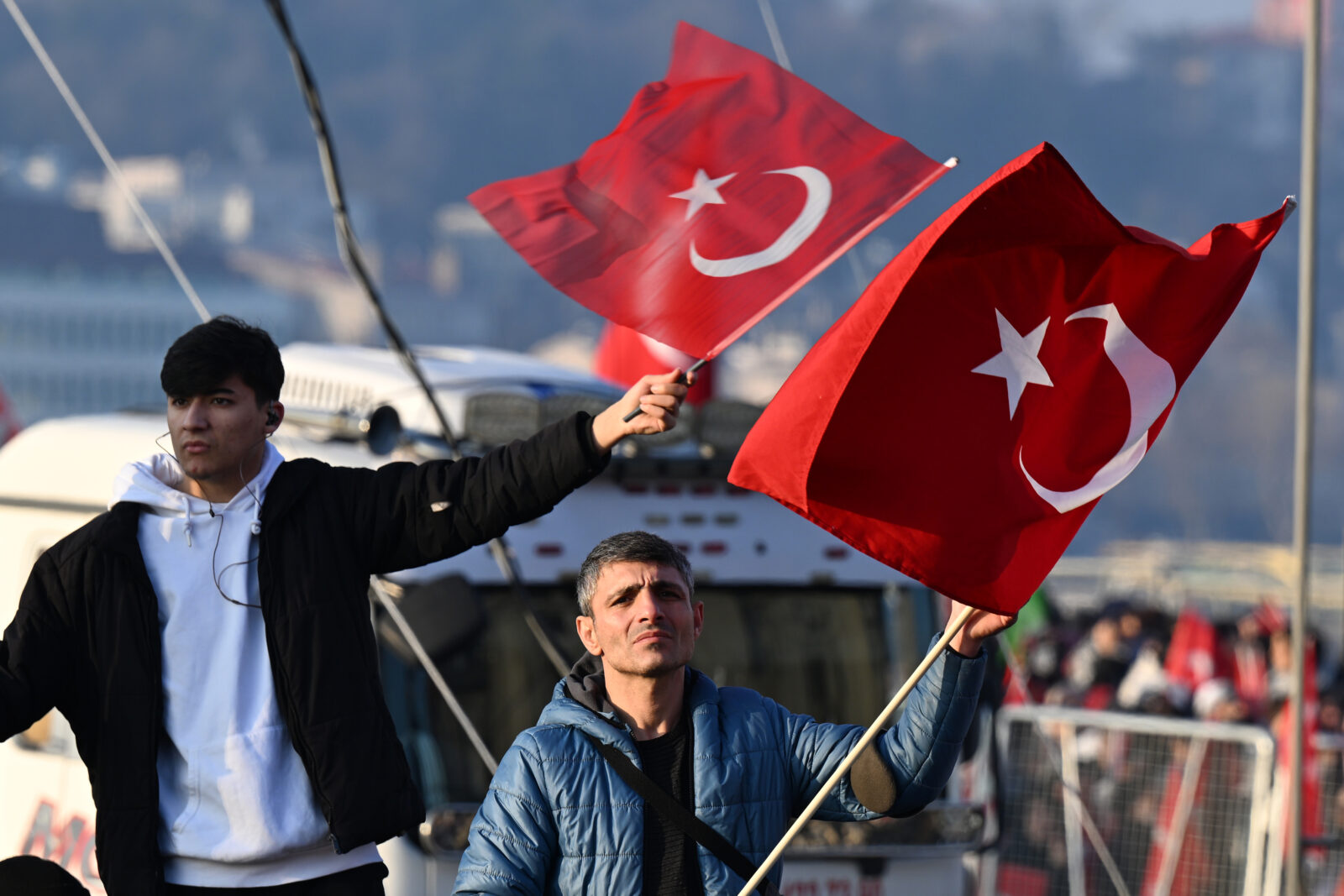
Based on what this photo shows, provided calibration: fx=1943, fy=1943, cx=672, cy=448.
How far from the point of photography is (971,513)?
11.8 ft

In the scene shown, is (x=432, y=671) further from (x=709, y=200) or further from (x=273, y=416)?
(x=273, y=416)

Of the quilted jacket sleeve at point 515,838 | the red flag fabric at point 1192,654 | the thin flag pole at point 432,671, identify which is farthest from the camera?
the red flag fabric at point 1192,654

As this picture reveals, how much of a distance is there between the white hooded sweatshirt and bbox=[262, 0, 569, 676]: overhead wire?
62.0 inches

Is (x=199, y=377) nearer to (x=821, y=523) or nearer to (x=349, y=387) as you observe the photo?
(x=821, y=523)

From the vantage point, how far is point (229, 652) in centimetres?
338

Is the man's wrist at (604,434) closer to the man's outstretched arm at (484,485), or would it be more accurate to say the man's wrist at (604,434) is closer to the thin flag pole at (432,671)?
the man's outstretched arm at (484,485)

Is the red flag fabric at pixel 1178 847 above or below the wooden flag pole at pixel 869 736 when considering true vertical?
below

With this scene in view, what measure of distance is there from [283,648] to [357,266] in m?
2.51

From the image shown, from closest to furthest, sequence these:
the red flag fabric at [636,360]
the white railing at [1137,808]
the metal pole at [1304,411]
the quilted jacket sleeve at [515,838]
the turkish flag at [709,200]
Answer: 1. the quilted jacket sleeve at [515,838]
2. the turkish flag at [709,200]
3. the metal pole at [1304,411]
4. the white railing at [1137,808]
5. the red flag fabric at [636,360]

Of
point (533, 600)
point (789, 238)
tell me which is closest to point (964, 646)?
point (789, 238)

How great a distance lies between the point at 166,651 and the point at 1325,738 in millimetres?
6961

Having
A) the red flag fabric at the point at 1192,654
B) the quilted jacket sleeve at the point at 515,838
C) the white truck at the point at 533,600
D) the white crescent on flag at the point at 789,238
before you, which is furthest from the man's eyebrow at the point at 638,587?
the red flag fabric at the point at 1192,654

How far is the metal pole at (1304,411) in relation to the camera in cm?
496

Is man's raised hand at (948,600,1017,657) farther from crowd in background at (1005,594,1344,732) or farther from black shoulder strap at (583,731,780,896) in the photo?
crowd in background at (1005,594,1344,732)
